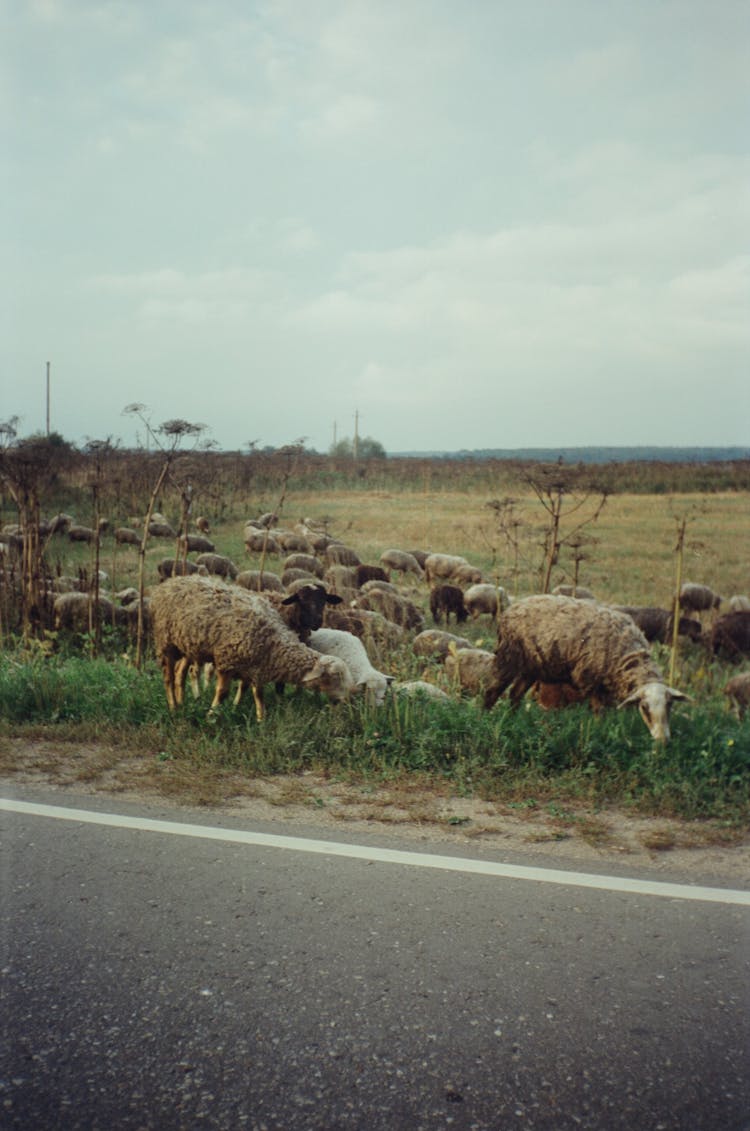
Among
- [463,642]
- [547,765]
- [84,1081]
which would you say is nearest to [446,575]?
[463,642]

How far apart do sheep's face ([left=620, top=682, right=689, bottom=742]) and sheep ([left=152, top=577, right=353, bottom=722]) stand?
194 centimetres

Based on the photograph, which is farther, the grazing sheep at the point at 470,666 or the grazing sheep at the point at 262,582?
the grazing sheep at the point at 262,582

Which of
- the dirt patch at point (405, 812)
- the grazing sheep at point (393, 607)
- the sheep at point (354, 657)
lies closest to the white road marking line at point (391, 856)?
the dirt patch at point (405, 812)

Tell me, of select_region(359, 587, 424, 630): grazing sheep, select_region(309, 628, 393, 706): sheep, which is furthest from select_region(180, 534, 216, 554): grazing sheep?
select_region(309, 628, 393, 706): sheep

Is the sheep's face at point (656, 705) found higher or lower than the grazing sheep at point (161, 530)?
lower

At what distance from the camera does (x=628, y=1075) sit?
238 cm

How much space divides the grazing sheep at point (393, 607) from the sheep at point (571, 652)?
481cm

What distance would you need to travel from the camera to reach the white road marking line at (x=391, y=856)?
11.4 feet

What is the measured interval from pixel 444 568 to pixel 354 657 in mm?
9049

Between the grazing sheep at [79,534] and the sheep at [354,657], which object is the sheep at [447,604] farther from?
the grazing sheep at [79,534]

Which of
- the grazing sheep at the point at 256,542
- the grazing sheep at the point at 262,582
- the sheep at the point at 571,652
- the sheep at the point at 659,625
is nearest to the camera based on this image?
the sheep at the point at 571,652

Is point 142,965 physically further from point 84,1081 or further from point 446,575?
point 446,575

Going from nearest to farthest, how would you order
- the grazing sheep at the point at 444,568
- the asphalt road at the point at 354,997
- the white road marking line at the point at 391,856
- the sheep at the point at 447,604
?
the asphalt road at the point at 354,997, the white road marking line at the point at 391,856, the sheep at the point at 447,604, the grazing sheep at the point at 444,568

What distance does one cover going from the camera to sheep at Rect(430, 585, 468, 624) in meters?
12.9
